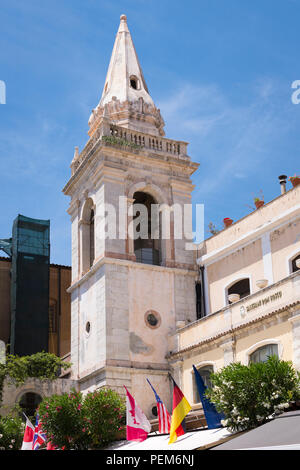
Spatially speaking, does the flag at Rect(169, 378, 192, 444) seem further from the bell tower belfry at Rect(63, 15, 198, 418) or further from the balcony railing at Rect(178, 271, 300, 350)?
the bell tower belfry at Rect(63, 15, 198, 418)

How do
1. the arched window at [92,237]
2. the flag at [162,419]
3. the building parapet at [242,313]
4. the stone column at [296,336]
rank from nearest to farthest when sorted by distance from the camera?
the stone column at [296,336], the flag at [162,419], the building parapet at [242,313], the arched window at [92,237]

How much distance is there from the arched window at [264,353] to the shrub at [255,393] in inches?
163

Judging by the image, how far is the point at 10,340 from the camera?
39.4 meters

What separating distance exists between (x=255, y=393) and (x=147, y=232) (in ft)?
48.1

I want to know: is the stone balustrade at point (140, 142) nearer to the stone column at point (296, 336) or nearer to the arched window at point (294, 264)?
the arched window at point (294, 264)

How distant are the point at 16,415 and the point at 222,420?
10.9 metres

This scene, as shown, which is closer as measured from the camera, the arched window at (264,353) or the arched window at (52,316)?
the arched window at (264,353)

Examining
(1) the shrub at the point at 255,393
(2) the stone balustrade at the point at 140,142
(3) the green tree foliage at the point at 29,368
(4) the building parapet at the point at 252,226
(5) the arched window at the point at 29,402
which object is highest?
(2) the stone balustrade at the point at 140,142

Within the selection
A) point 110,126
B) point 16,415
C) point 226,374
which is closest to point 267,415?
point 226,374

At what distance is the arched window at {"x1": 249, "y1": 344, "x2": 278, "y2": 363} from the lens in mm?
22672

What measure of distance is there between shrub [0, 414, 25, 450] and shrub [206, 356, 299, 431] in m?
9.48

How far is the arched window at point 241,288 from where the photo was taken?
27734mm

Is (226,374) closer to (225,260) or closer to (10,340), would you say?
(225,260)

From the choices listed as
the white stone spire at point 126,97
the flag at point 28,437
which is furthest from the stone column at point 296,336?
the white stone spire at point 126,97
